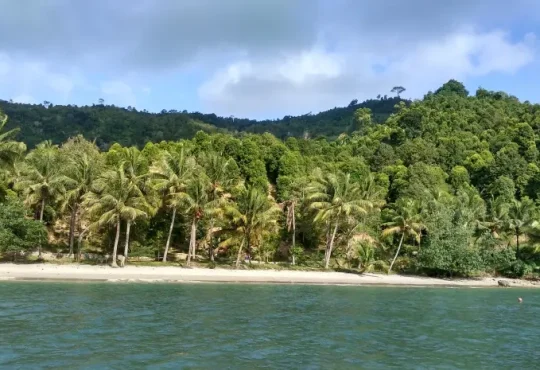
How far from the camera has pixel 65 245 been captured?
57375 millimetres

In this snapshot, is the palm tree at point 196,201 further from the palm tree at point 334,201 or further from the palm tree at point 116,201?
the palm tree at point 334,201

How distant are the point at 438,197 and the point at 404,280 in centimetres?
1517

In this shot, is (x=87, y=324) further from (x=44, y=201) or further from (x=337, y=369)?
(x=44, y=201)

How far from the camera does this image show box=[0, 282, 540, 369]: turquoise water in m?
18.9

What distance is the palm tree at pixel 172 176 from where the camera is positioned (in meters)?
52.2

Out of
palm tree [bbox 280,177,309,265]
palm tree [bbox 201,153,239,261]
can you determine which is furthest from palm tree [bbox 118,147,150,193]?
palm tree [bbox 280,177,309,265]

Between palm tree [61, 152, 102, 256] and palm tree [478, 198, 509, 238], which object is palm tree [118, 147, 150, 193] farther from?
palm tree [478, 198, 509, 238]

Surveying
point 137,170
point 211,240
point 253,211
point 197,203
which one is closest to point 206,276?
point 197,203

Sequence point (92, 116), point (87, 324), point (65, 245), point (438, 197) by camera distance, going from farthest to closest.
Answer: point (92, 116) < point (438, 197) < point (65, 245) < point (87, 324)

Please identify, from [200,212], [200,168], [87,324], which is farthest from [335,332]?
[200,168]

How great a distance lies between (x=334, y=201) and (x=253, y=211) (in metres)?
9.06

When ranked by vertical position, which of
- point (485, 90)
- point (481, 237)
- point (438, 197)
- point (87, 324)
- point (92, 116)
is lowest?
point (87, 324)

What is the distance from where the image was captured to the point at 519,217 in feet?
198

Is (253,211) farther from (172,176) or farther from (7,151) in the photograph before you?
(7,151)
